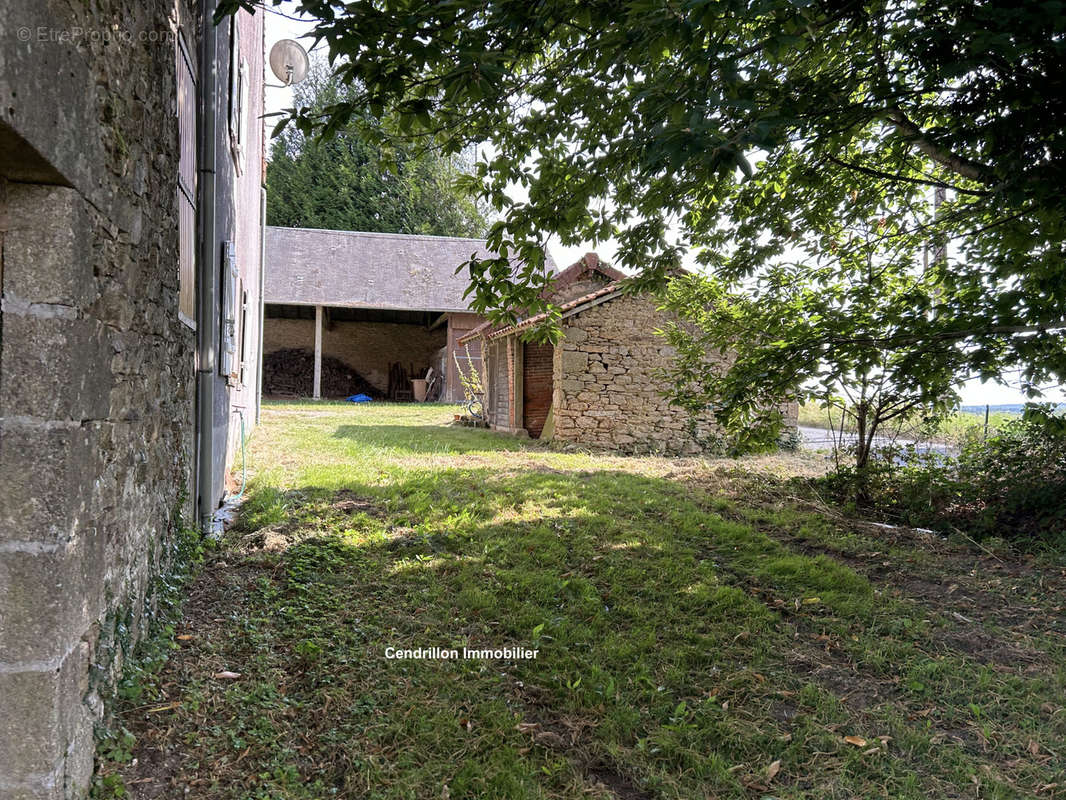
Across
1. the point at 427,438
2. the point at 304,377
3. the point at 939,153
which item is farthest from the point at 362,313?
the point at 939,153

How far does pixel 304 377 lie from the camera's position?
23.9 meters

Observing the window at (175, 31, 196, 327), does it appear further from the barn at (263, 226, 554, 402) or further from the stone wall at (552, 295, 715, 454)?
the barn at (263, 226, 554, 402)

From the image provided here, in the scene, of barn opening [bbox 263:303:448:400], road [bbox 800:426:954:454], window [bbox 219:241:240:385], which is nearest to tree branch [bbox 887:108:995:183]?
road [bbox 800:426:954:454]

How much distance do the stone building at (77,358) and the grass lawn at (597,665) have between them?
1.50 feet

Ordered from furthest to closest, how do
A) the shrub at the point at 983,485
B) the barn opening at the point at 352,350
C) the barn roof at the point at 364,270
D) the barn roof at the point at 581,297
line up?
1. the barn opening at the point at 352,350
2. the barn roof at the point at 364,270
3. the barn roof at the point at 581,297
4. the shrub at the point at 983,485

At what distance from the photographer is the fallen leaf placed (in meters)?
2.53

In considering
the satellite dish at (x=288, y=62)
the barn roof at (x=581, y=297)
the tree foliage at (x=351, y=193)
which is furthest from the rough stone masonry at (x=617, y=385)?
the tree foliage at (x=351, y=193)

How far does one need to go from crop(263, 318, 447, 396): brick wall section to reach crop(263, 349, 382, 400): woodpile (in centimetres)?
22

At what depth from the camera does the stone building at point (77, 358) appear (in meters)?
1.76

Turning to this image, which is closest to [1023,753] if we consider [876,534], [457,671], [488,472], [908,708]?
[908,708]

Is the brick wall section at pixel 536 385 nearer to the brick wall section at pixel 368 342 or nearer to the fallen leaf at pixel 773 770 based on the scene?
the fallen leaf at pixel 773 770

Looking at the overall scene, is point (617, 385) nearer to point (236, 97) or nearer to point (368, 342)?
point (236, 97)

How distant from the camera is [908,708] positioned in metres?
2.99

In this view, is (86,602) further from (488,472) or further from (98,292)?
(488,472)
